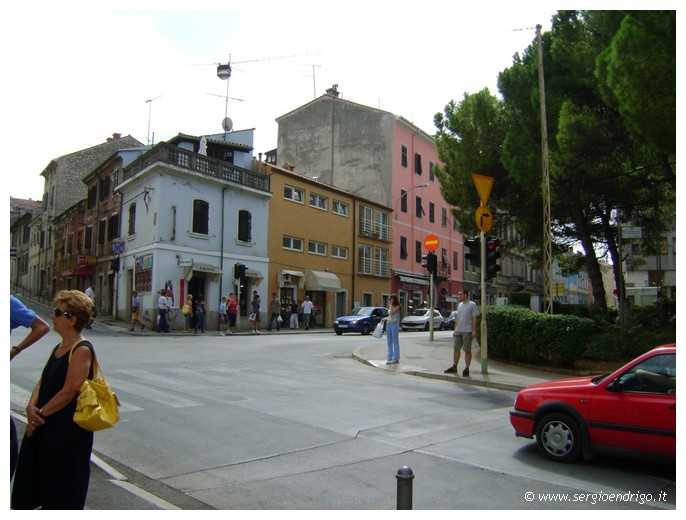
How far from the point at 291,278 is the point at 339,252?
537cm

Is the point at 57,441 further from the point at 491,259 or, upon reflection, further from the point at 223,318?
the point at 223,318

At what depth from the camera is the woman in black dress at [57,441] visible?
12.2 feet

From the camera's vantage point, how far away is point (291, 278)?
3584 centimetres

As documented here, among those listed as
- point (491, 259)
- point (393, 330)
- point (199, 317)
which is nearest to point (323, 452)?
point (491, 259)

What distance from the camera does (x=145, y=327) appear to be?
91.9 ft

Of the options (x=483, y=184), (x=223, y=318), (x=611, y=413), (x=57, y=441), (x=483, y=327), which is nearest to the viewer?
(x=57, y=441)

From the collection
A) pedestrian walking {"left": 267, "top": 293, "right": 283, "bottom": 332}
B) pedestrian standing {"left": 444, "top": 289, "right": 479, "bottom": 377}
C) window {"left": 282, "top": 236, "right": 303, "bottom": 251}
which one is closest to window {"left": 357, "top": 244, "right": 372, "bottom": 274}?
window {"left": 282, "top": 236, "right": 303, "bottom": 251}

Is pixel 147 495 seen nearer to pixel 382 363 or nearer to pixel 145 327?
pixel 382 363

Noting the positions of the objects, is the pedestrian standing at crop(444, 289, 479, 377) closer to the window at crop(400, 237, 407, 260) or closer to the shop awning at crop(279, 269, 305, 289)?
the shop awning at crop(279, 269, 305, 289)

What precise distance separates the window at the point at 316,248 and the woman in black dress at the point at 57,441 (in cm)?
3363

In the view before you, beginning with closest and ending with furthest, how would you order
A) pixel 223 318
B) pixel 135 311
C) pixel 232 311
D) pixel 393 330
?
1. pixel 393 330
2. pixel 135 311
3. pixel 232 311
4. pixel 223 318

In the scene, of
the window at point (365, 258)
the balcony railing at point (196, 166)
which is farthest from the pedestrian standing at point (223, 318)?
the window at point (365, 258)

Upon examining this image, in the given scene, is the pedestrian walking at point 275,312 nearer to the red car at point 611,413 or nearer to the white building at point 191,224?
the white building at point 191,224

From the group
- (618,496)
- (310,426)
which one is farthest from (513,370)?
(618,496)
